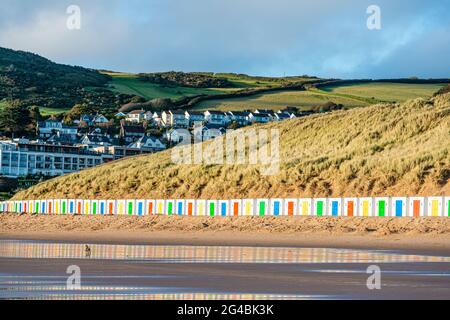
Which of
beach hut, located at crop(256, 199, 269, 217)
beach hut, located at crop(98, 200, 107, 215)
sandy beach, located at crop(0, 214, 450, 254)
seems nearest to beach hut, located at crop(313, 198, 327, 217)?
sandy beach, located at crop(0, 214, 450, 254)

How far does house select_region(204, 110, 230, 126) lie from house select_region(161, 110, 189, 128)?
4.08 m

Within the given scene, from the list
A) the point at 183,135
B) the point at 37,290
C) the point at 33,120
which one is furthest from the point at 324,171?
the point at 33,120

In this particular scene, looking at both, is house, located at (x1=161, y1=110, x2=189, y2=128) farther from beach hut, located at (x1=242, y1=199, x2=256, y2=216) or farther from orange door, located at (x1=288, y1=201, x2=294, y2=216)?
orange door, located at (x1=288, y1=201, x2=294, y2=216)

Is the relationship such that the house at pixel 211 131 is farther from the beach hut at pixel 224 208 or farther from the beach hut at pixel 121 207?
the beach hut at pixel 224 208

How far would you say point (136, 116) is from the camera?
185 metres

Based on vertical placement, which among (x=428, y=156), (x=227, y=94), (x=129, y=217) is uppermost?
(x=227, y=94)

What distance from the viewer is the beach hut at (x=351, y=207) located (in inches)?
1388

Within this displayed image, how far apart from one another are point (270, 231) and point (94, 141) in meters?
125

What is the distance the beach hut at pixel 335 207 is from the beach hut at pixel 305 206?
3.80 feet

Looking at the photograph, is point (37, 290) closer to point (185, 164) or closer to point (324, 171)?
point (324, 171)

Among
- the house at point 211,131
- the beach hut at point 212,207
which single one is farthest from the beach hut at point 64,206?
the house at point 211,131

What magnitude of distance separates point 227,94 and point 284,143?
136 metres

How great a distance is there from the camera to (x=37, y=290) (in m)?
12.1
